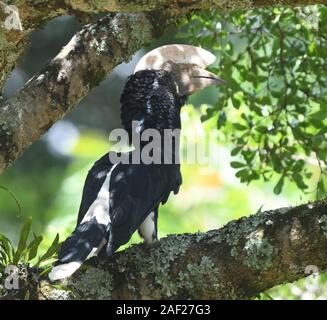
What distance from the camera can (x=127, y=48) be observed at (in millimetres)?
3951

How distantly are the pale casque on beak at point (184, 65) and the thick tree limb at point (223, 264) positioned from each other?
140 centimetres

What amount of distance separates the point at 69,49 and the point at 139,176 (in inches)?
25.6

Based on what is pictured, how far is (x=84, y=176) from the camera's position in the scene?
8.08 metres

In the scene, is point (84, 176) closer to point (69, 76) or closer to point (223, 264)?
point (69, 76)

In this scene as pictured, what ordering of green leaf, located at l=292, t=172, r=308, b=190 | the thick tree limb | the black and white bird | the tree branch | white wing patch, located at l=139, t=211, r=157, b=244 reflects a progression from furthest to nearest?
green leaf, located at l=292, t=172, r=308, b=190
white wing patch, located at l=139, t=211, r=157, b=244
the black and white bird
the tree branch
the thick tree limb

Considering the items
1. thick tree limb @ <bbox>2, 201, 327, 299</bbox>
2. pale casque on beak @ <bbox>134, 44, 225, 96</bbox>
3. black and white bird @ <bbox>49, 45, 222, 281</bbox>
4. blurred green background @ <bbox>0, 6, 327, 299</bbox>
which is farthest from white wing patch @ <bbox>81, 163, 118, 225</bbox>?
blurred green background @ <bbox>0, 6, 327, 299</bbox>

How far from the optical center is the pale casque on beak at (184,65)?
466 centimetres

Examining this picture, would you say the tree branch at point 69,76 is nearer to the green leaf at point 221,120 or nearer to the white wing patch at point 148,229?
the white wing patch at point 148,229

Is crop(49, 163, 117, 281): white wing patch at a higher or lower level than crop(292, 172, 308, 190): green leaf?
lower

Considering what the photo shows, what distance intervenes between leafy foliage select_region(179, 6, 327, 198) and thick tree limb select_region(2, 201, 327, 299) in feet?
4.17

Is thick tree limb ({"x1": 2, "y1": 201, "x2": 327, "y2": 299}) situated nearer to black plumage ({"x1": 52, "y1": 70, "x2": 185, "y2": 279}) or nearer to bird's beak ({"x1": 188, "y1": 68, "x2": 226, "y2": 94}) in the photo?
black plumage ({"x1": 52, "y1": 70, "x2": 185, "y2": 279})

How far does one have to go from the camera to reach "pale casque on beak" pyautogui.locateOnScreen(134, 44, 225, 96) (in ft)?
15.3

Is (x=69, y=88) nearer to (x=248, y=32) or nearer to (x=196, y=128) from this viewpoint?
(x=248, y=32)

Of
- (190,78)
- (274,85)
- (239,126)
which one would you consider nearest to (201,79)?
(190,78)
